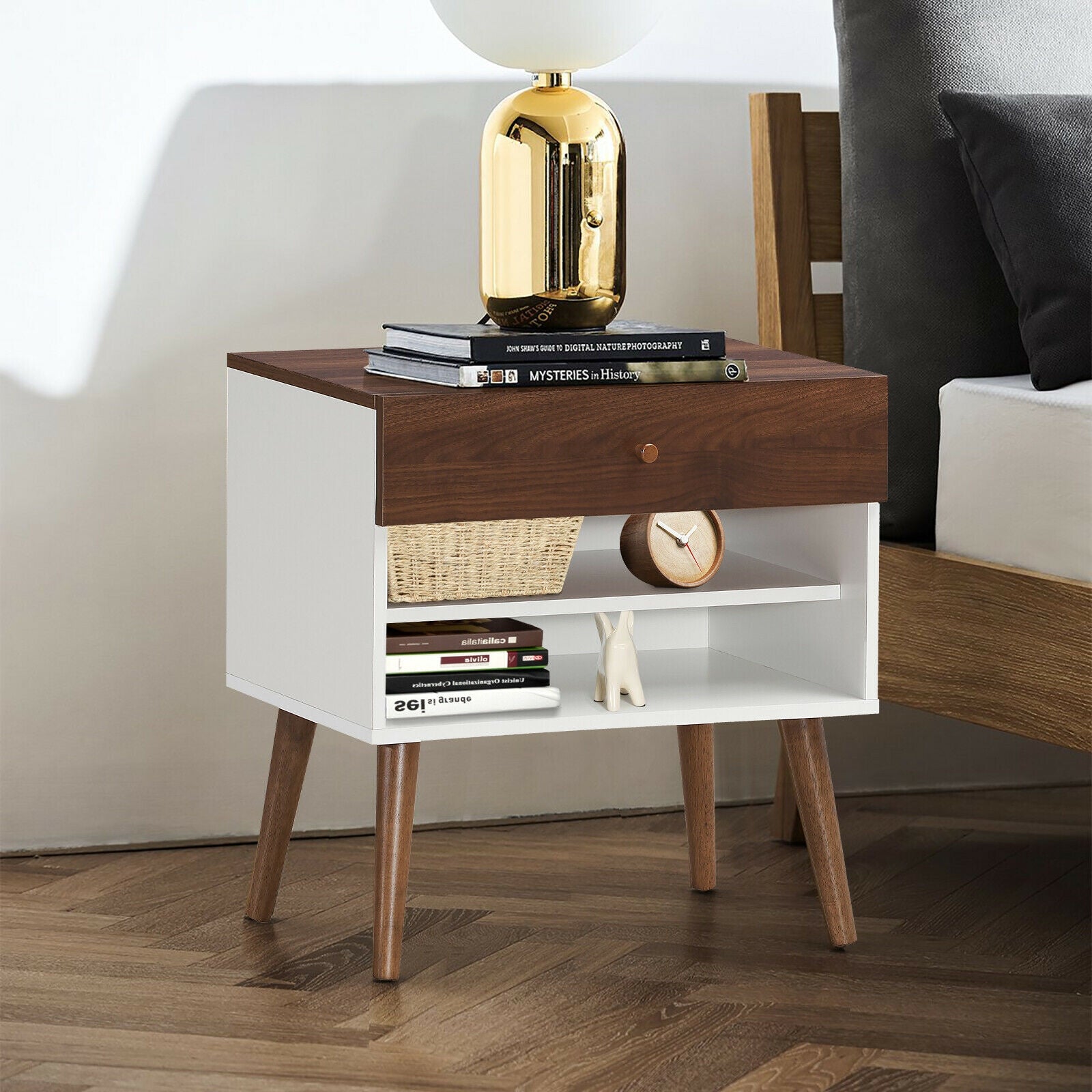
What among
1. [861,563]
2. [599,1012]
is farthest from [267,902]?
[861,563]

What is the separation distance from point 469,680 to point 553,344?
325 mm

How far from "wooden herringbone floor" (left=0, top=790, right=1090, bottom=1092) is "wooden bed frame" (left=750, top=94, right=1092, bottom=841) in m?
0.22

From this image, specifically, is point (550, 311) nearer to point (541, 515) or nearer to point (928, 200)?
point (541, 515)

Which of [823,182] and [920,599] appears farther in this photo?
[823,182]

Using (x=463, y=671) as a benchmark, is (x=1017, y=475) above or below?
above

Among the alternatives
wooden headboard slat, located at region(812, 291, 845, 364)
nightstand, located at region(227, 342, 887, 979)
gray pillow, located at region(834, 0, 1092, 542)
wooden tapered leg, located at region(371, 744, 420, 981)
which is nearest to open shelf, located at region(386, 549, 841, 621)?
nightstand, located at region(227, 342, 887, 979)

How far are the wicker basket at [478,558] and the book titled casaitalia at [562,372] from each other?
135 mm

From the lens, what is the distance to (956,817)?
93.3 inches

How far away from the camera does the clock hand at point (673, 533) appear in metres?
1.79

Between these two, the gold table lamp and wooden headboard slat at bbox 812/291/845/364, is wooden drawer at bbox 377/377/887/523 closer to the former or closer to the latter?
the gold table lamp

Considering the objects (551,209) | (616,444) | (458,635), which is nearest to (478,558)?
(458,635)

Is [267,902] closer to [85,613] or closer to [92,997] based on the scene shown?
[92,997]

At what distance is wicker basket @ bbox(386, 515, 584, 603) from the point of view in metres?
1.68

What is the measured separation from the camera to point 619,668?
1.76m
